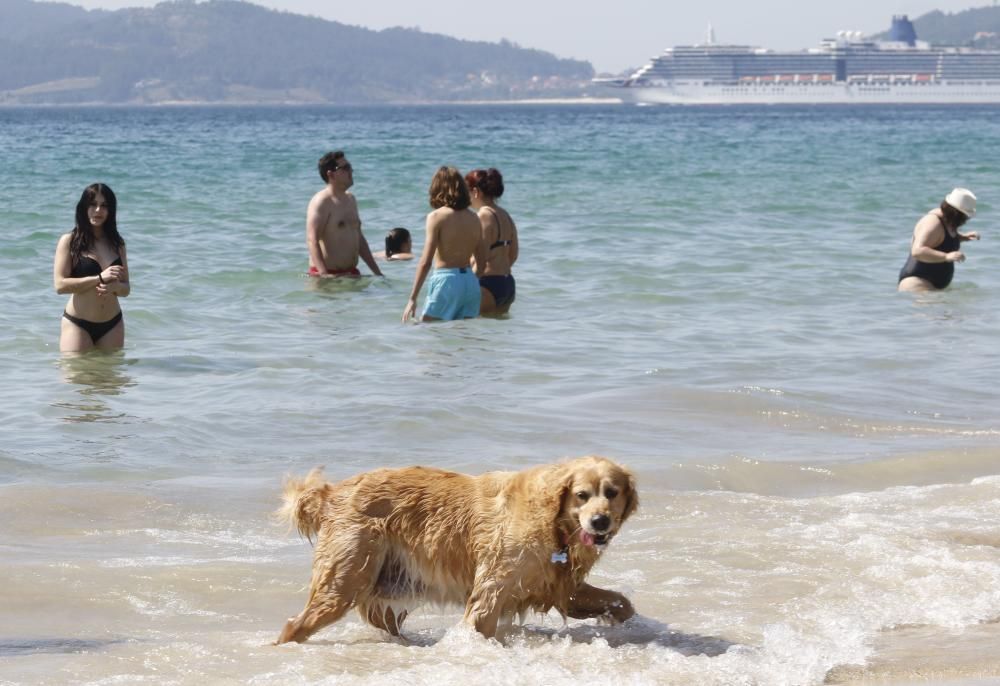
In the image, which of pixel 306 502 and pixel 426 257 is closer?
pixel 306 502

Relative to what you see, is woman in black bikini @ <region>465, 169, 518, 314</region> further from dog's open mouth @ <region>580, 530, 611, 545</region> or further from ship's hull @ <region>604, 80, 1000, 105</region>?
ship's hull @ <region>604, 80, 1000, 105</region>

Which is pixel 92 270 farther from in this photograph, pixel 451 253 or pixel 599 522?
pixel 599 522

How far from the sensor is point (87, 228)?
9.08 metres

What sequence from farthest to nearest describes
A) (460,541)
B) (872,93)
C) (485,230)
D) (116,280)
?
(872,93) → (485,230) → (116,280) → (460,541)

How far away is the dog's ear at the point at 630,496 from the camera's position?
4312mm

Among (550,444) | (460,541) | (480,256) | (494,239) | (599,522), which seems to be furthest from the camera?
(480,256)

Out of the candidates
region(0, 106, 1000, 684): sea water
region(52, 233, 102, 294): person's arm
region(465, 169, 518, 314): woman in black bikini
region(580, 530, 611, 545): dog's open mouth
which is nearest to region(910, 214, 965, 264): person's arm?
region(0, 106, 1000, 684): sea water

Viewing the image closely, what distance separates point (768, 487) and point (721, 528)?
92 cm

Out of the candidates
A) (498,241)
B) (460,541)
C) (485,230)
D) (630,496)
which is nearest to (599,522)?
(630,496)

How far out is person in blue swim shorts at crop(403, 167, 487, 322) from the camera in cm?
1037

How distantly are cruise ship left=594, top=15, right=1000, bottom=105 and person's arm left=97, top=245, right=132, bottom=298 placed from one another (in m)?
131

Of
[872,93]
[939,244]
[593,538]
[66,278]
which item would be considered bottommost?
[939,244]

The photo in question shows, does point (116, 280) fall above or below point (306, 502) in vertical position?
above

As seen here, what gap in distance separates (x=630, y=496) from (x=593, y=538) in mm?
219
